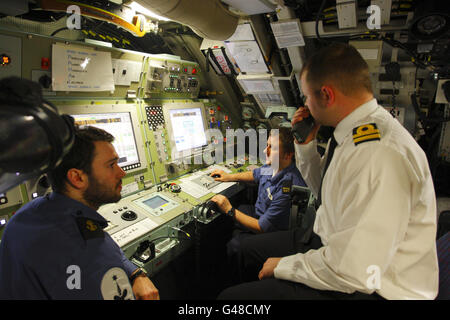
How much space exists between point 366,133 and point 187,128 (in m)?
2.09

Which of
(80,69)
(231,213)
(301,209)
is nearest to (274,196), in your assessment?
(301,209)

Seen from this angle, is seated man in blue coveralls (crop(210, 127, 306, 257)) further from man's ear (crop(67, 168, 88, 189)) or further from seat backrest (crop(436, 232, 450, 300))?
man's ear (crop(67, 168, 88, 189))

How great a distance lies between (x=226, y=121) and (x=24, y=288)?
116 inches

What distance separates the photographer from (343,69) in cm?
121

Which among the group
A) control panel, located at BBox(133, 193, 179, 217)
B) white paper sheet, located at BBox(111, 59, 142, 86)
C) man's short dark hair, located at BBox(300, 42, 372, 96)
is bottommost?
control panel, located at BBox(133, 193, 179, 217)

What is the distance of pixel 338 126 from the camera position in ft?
4.37

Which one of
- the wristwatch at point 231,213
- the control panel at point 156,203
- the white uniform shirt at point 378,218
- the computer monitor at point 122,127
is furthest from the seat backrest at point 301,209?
the computer monitor at point 122,127

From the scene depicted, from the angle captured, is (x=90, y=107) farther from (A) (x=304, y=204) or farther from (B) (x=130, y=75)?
(A) (x=304, y=204)

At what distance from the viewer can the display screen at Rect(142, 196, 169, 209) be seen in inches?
82.2

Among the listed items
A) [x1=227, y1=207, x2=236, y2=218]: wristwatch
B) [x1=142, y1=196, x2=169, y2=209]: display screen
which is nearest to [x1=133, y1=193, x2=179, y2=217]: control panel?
[x1=142, y1=196, x2=169, y2=209]: display screen

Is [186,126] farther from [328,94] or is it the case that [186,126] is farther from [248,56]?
[328,94]

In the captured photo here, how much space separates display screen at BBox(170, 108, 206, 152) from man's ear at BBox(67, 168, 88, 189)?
1530mm

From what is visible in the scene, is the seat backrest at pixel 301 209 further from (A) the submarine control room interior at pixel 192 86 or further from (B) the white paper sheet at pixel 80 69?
(B) the white paper sheet at pixel 80 69
